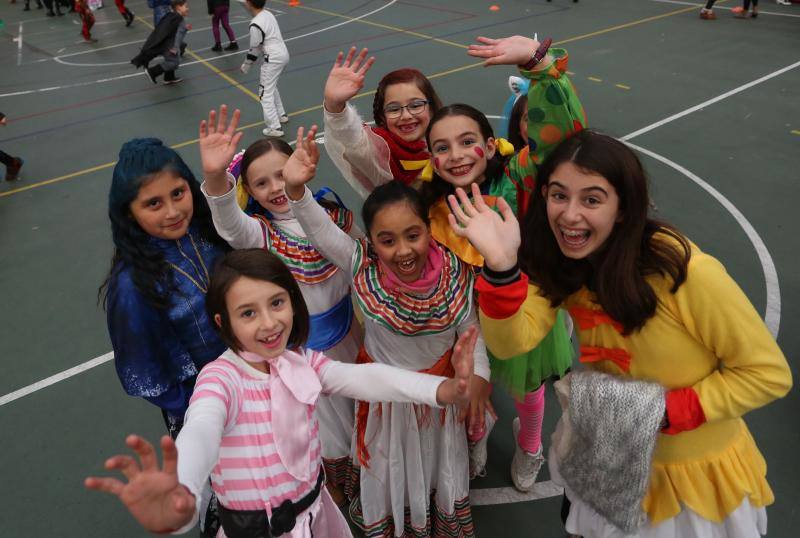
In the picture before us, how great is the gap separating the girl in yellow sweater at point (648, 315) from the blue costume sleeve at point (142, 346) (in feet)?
3.63

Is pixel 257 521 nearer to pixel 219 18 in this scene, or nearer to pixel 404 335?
pixel 404 335

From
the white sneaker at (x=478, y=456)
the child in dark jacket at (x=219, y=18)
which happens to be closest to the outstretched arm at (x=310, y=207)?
the white sneaker at (x=478, y=456)

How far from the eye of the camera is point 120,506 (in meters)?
2.74

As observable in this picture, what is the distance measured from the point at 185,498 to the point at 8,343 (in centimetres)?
357

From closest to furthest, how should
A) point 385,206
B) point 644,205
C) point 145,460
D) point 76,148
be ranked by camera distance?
point 145,460, point 644,205, point 385,206, point 76,148

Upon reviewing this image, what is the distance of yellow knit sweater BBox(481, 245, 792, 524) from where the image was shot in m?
1.42

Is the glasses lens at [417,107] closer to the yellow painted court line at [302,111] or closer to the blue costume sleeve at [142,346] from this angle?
the blue costume sleeve at [142,346]

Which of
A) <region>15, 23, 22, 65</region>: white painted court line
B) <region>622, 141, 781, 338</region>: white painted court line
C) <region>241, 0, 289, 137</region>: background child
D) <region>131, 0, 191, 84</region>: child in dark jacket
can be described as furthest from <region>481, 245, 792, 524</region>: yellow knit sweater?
<region>15, 23, 22, 65</region>: white painted court line

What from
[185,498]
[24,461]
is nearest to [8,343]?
[24,461]

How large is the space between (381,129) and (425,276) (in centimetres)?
92

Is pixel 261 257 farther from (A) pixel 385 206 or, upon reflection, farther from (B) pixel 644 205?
(B) pixel 644 205

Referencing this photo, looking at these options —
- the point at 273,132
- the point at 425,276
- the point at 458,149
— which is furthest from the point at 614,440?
the point at 273,132

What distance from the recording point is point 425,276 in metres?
1.97

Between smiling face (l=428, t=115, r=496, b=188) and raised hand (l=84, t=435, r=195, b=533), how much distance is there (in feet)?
4.52
